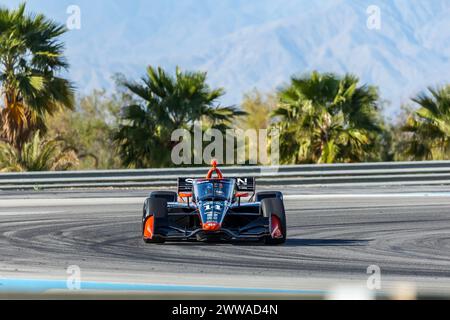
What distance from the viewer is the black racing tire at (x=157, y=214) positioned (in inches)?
557

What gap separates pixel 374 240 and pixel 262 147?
1483 cm

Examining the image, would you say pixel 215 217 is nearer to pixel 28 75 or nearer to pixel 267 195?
pixel 267 195

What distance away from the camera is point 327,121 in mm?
29172

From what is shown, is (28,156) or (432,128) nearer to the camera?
(28,156)

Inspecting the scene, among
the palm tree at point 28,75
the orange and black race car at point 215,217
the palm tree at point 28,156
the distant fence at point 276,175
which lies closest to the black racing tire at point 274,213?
the orange and black race car at point 215,217

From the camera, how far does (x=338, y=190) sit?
81.5 feet

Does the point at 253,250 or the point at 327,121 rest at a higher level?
the point at 327,121

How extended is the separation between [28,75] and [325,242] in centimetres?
1693

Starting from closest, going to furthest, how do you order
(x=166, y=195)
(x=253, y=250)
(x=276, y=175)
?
(x=253, y=250) < (x=166, y=195) < (x=276, y=175)

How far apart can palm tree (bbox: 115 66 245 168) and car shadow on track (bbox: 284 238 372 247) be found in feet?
44.9

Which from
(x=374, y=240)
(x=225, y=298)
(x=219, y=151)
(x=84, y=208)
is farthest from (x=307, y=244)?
(x=219, y=151)

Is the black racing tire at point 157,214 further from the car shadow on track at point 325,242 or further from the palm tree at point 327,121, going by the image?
the palm tree at point 327,121

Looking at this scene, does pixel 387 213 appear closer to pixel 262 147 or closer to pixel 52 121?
pixel 262 147

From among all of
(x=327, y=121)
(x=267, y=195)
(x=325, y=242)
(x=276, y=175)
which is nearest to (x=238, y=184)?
(x=267, y=195)
